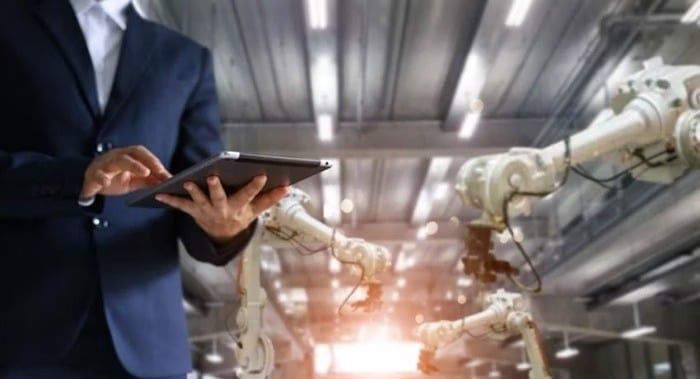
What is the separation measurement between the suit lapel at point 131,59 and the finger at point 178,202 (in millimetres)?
124

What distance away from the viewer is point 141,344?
2.34 ft

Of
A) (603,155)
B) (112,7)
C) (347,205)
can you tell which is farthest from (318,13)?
(112,7)

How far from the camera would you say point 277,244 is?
275 centimetres

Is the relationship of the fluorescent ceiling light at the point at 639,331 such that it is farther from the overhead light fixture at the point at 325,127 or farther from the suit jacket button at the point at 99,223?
the suit jacket button at the point at 99,223

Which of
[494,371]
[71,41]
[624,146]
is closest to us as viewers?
[71,41]

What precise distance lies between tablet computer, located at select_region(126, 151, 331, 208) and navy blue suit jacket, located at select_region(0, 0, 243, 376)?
7 cm

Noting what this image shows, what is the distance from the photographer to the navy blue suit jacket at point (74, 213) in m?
0.68

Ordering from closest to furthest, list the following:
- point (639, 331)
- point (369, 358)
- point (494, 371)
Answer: point (369, 358) < point (494, 371) < point (639, 331)

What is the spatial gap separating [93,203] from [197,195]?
0.10 m

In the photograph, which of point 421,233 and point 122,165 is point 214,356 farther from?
point 122,165


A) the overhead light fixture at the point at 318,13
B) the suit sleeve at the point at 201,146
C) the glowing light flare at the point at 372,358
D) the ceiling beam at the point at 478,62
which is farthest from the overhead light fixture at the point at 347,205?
the suit sleeve at the point at 201,146

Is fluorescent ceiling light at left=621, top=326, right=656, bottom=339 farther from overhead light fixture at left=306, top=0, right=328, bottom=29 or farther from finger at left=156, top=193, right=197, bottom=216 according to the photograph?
finger at left=156, top=193, right=197, bottom=216

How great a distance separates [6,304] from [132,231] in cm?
14

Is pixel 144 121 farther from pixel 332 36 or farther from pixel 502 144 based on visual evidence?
pixel 502 144
